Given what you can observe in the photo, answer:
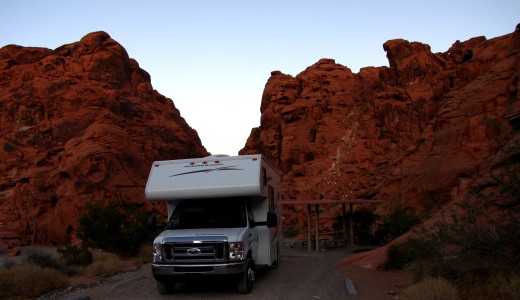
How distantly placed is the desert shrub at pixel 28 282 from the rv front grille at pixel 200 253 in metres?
4.02

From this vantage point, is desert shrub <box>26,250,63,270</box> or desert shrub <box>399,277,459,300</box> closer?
desert shrub <box>399,277,459,300</box>

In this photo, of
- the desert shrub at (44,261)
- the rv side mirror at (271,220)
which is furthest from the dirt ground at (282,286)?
the rv side mirror at (271,220)

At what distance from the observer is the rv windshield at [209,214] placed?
38.5 ft

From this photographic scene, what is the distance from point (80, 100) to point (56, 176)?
26.4ft

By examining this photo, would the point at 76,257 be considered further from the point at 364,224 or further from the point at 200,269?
the point at 364,224

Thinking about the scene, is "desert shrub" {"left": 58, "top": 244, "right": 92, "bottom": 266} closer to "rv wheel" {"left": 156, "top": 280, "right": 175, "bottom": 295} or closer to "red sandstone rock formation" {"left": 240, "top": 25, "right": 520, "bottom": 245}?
"rv wheel" {"left": 156, "top": 280, "right": 175, "bottom": 295}

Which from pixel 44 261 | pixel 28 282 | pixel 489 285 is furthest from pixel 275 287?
pixel 44 261

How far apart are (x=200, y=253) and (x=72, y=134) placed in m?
34.5

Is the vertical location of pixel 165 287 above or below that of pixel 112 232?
below

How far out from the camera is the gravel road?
10.8m

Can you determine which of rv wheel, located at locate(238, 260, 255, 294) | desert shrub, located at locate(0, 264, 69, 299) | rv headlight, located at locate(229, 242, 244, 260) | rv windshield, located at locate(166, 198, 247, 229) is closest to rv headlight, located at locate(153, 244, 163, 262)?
rv windshield, located at locate(166, 198, 247, 229)

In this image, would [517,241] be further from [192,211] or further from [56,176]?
[56,176]

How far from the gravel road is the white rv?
1.80ft

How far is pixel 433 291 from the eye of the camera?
8312mm
